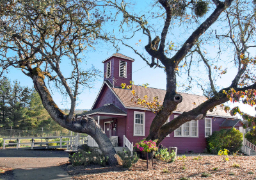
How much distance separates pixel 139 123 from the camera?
16.8m

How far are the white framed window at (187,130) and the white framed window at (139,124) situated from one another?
3075 millimetres

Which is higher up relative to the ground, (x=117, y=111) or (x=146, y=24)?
(x=146, y=24)

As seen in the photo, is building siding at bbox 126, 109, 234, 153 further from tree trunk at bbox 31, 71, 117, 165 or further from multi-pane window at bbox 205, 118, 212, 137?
tree trunk at bbox 31, 71, 117, 165

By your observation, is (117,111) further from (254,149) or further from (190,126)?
(254,149)

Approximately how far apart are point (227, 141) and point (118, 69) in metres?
10.5

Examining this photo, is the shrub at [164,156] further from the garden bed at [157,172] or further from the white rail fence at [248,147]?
the white rail fence at [248,147]

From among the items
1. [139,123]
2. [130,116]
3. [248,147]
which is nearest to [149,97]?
[139,123]

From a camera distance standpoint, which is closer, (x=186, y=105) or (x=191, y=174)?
(x=191, y=174)

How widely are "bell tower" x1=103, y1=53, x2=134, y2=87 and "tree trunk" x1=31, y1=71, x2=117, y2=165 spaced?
28.2 ft

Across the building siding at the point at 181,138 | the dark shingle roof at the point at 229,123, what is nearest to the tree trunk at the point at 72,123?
the building siding at the point at 181,138

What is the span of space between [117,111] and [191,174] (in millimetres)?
8489

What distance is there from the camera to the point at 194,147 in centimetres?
1903

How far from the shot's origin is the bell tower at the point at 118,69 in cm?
1892

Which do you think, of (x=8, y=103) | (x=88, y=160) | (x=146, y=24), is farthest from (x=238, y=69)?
(x=8, y=103)
